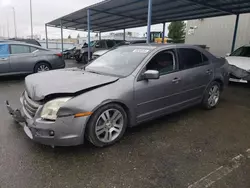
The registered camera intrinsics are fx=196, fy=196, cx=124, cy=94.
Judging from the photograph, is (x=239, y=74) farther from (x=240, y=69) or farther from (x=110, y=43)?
(x=110, y=43)

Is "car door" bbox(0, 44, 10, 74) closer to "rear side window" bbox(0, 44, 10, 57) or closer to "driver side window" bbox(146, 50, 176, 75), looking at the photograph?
"rear side window" bbox(0, 44, 10, 57)

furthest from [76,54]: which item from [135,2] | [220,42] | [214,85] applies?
[214,85]

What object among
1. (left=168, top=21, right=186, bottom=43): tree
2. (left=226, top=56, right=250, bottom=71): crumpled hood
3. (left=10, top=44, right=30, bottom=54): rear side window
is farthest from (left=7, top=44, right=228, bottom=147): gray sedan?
(left=168, top=21, right=186, bottom=43): tree

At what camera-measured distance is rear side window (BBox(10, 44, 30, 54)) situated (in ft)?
23.4

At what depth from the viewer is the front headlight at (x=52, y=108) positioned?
7.81 feet

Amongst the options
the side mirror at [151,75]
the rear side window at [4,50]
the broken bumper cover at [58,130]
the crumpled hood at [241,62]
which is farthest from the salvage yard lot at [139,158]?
the rear side window at [4,50]

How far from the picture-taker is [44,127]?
7.72ft

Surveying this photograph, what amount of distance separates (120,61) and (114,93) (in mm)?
991

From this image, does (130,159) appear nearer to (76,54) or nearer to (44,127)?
(44,127)

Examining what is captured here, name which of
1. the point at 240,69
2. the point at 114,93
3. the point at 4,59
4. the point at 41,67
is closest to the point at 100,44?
the point at 41,67

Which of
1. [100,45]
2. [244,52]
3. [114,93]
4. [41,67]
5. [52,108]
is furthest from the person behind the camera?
[100,45]

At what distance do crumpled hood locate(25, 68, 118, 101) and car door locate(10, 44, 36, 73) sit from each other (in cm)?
468

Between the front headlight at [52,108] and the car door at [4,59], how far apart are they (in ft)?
18.5

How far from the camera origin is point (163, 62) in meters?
3.44
